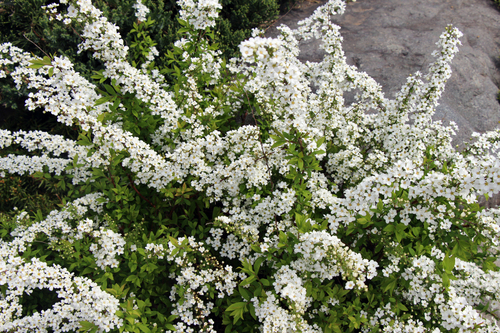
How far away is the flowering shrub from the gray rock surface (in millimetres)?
2976

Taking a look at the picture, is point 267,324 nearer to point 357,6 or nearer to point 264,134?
point 264,134

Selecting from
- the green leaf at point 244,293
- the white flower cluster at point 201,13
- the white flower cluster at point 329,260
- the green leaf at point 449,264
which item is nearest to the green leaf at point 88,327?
the green leaf at point 244,293

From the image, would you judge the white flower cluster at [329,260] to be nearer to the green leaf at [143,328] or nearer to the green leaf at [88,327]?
the green leaf at [143,328]

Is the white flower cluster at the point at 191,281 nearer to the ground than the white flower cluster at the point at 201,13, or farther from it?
nearer to the ground

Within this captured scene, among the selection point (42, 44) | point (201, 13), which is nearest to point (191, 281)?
point (201, 13)

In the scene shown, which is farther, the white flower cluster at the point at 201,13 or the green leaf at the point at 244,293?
the white flower cluster at the point at 201,13

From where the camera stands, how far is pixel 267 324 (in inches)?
116

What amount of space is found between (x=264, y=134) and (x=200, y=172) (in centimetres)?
136

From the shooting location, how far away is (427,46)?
8297 millimetres

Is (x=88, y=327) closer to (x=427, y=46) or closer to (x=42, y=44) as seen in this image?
(x=42, y=44)

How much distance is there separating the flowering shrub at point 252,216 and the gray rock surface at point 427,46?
2976mm

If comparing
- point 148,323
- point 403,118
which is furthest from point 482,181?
point 148,323

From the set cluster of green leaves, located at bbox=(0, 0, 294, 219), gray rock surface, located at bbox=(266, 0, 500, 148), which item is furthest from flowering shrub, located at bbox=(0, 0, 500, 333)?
gray rock surface, located at bbox=(266, 0, 500, 148)

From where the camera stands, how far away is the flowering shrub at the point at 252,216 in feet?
9.94
